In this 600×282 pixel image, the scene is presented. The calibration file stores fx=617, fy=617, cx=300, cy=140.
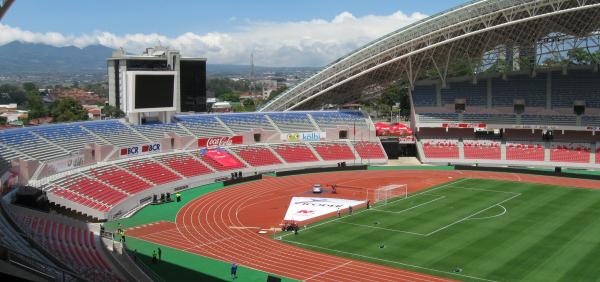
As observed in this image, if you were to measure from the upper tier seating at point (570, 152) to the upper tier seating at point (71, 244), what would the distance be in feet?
147

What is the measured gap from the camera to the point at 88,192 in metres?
38.8

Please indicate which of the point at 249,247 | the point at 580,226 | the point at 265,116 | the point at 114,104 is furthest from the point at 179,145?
the point at 114,104

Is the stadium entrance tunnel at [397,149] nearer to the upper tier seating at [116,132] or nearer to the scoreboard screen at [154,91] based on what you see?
the scoreboard screen at [154,91]

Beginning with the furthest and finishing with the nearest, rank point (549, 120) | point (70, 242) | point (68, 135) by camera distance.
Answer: point (549, 120)
point (68, 135)
point (70, 242)

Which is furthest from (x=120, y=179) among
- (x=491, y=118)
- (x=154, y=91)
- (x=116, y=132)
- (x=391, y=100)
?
(x=391, y=100)

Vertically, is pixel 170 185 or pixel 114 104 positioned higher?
pixel 114 104

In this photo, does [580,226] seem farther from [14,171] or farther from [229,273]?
[14,171]

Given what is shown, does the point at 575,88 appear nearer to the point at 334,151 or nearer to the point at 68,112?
the point at 334,151

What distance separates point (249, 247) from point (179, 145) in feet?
78.7

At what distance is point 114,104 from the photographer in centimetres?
12494

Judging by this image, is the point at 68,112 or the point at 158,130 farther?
the point at 68,112

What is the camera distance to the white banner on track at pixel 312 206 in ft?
124

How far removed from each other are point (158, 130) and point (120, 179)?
430 inches

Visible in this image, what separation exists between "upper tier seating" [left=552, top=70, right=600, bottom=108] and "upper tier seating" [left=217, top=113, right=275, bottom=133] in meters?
29.1
